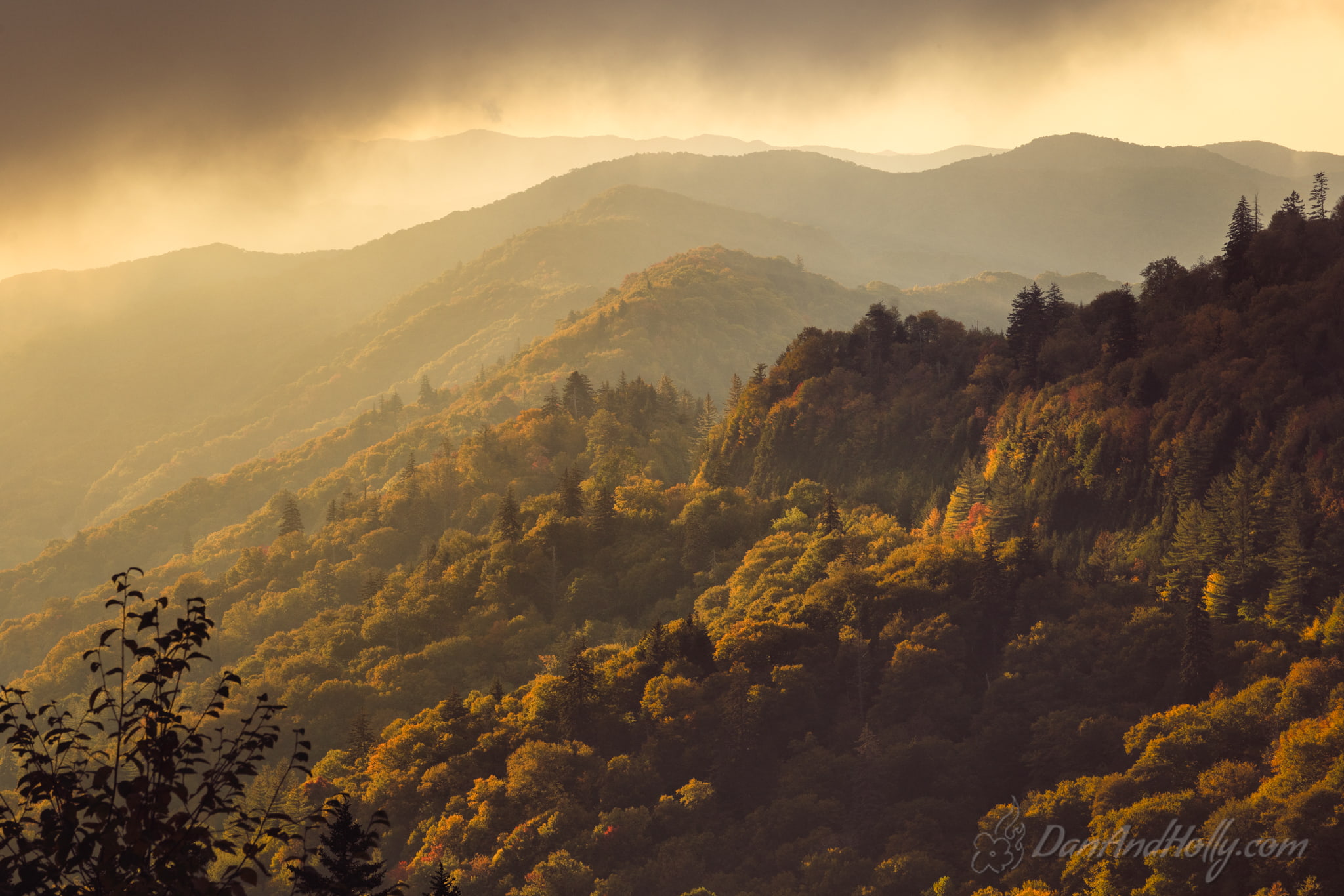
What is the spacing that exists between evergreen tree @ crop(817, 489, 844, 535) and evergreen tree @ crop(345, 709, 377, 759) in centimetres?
6485

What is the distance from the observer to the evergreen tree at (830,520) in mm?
135625

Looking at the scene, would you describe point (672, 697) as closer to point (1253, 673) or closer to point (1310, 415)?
point (1253, 673)

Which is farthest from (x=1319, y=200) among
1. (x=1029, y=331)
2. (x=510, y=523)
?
(x=510, y=523)

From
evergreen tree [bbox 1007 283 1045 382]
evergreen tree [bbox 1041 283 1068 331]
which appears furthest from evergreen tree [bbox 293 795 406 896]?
evergreen tree [bbox 1041 283 1068 331]

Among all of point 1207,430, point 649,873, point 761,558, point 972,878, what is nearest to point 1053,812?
point 972,878

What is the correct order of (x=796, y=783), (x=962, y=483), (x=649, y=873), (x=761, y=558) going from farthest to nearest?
(x=761, y=558) < (x=962, y=483) < (x=796, y=783) < (x=649, y=873)

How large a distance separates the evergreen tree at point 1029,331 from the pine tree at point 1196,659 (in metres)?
52.1

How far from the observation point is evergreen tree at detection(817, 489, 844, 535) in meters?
136

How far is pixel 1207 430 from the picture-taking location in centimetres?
9919

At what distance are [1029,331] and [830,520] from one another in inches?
1479

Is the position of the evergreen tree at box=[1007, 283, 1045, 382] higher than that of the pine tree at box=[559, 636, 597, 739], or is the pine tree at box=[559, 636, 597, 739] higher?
the evergreen tree at box=[1007, 283, 1045, 382]

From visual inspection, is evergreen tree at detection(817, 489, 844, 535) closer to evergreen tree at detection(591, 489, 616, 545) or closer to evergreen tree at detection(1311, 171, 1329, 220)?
evergreen tree at detection(591, 489, 616, 545)

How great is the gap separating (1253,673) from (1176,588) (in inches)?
544

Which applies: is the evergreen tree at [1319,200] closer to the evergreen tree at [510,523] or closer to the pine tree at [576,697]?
the pine tree at [576,697]
